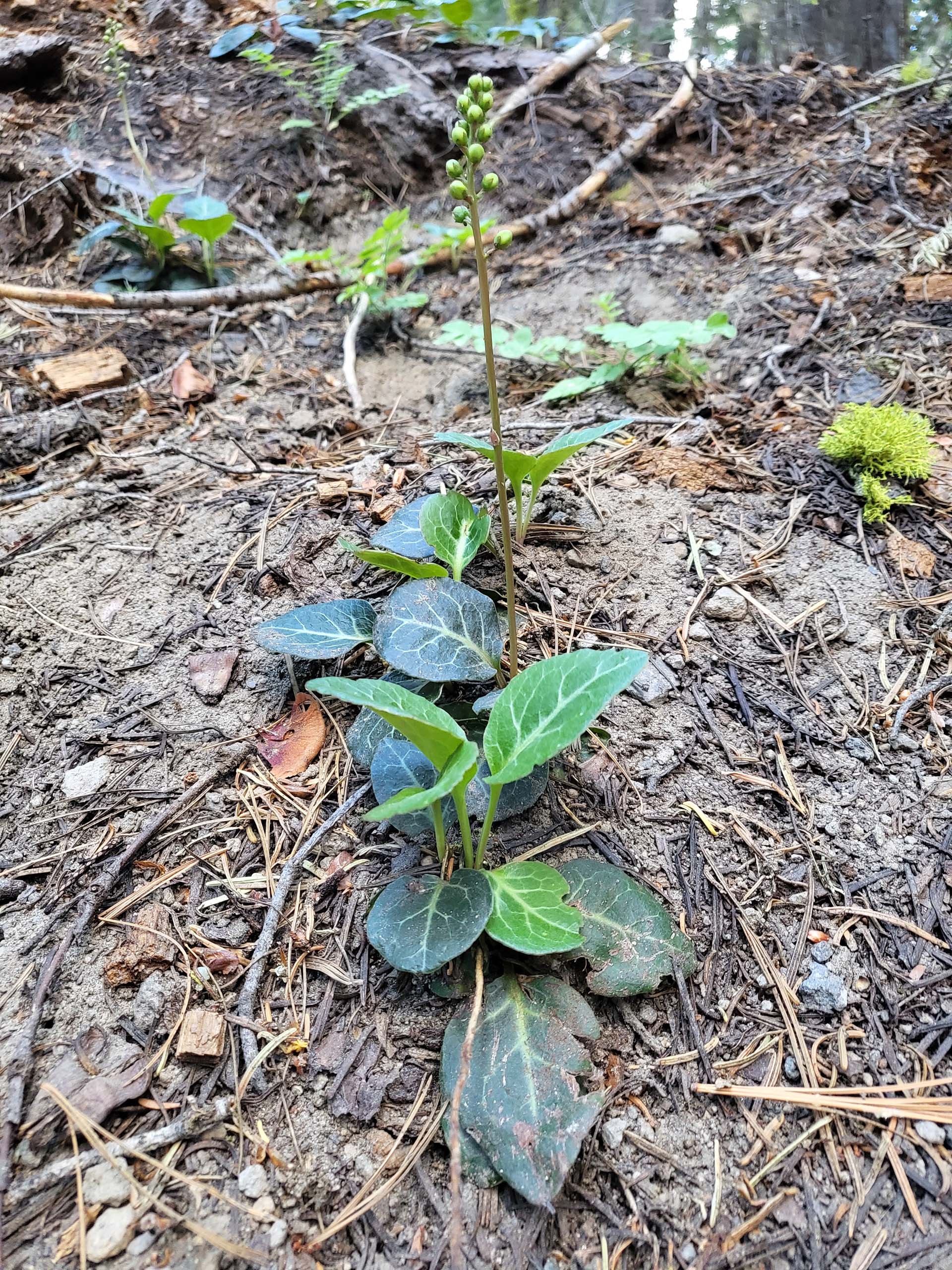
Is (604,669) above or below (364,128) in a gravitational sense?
below

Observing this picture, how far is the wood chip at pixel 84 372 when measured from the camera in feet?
9.48

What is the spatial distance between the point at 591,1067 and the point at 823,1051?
0.44 metres

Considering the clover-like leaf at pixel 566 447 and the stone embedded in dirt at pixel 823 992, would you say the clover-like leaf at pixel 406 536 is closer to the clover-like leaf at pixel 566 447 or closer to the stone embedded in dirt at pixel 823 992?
the clover-like leaf at pixel 566 447

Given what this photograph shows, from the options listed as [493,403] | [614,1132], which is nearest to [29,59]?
[493,403]

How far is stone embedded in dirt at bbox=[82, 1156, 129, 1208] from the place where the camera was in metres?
1.06

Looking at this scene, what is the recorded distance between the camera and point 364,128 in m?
4.65

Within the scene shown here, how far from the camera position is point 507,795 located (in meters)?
1.53

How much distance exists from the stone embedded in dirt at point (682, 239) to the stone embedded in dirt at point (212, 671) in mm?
3444

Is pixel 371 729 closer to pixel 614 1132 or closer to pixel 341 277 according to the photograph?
pixel 614 1132

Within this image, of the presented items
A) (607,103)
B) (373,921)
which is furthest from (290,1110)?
(607,103)

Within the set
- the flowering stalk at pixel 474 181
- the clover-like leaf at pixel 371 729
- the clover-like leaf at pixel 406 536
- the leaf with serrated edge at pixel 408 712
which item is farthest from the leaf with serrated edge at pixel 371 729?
the flowering stalk at pixel 474 181

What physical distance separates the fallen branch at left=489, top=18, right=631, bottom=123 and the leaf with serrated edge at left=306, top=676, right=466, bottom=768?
16.1 feet

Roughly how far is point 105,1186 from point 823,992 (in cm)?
129

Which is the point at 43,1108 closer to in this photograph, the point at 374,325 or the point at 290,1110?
the point at 290,1110
